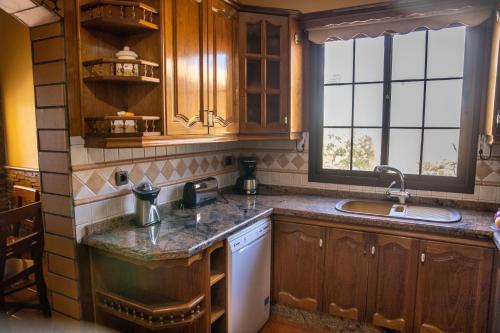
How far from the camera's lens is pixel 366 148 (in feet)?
9.09

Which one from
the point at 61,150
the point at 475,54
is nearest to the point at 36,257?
the point at 61,150

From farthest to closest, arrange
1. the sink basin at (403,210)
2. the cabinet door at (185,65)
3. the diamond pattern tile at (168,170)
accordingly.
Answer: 1. the diamond pattern tile at (168,170)
2. the sink basin at (403,210)
3. the cabinet door at (185,65)

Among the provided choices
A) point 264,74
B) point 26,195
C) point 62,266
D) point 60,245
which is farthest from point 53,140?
point 26,195

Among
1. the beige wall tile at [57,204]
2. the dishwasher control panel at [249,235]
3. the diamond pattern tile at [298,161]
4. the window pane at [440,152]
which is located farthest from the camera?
the diamond pattern tile at [298,161]

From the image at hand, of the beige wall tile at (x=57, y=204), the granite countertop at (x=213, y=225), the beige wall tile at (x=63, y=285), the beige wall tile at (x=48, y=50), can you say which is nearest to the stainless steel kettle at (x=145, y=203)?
the granite countertop at (x=213, y=225)

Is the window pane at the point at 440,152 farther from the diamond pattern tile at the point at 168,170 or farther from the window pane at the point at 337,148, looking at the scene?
the diamond pattern tile at the point at 168,170

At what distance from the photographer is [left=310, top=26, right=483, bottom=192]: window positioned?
243cm

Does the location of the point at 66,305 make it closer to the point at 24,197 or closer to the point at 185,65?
the point at 185,65

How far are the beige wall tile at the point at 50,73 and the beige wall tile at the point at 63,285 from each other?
1.02 metres

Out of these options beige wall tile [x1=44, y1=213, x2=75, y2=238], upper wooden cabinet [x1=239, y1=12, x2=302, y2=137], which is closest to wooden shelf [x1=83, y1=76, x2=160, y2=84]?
beige wall tile [x1=44, y1=213, x2=75, y2=238]

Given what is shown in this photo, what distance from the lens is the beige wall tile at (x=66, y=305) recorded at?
1865 mm

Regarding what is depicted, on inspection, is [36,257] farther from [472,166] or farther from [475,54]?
[475,54]

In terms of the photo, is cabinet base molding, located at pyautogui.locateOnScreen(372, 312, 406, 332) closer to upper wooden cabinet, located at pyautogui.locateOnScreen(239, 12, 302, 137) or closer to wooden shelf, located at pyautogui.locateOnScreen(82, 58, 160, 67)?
upper wooden cabinet, located at pyautogui.locateOnScreen(239, 12, 302, 137)

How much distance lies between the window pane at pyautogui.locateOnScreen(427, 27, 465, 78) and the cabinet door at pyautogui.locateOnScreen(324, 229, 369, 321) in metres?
1.28
